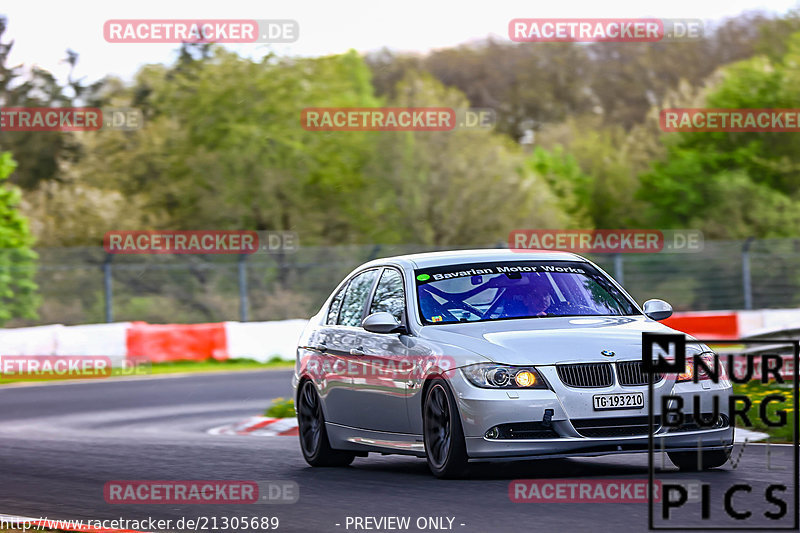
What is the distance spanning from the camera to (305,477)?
10555mm

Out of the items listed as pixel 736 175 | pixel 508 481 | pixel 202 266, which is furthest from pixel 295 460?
pixel 736 175

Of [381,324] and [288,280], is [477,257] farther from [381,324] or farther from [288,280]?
[288,280]

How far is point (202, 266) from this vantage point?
30.1 m

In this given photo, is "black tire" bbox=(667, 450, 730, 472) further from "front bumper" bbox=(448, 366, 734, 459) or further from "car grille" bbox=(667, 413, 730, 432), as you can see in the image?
"front bumper" bbox=(448, 366, 734, 459)

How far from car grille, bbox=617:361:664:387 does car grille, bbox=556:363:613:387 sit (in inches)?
2.7

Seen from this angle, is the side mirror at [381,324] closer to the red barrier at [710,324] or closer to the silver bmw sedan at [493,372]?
the silver bmw sedan at [493,372]

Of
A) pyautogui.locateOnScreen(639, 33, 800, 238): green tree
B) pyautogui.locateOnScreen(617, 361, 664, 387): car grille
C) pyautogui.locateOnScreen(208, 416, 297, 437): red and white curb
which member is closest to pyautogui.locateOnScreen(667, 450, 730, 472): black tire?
pyautogui.locateOnScreen(617, 361, 664, 387): car grille

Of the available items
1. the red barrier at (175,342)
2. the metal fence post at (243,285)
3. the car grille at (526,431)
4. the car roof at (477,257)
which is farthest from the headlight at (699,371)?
the metal fence post at (243,285)

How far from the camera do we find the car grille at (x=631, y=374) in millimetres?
8969

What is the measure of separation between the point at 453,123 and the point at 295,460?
29.9 metres

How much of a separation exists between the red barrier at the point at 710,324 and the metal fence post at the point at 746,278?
6.41ft

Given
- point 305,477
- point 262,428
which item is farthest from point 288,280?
point 305,477

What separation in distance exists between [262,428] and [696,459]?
753 centimetres

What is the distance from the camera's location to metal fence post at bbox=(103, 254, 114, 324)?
28.7m
